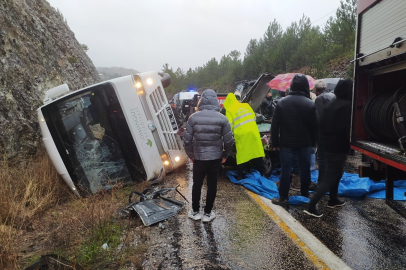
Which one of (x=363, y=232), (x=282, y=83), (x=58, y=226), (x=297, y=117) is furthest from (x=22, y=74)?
(x=363, y=232)

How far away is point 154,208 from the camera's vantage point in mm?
3938

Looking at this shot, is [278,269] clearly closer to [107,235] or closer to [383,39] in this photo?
[107,235]

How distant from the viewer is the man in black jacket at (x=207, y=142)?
360cm

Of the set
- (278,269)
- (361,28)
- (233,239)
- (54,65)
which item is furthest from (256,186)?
(54,65)

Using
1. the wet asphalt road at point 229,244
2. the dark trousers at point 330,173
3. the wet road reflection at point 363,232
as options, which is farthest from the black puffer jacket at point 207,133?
the wet road reflection at point 363,232

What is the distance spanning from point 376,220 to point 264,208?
1.39 meters

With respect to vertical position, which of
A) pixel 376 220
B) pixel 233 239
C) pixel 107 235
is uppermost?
pixel 107 235

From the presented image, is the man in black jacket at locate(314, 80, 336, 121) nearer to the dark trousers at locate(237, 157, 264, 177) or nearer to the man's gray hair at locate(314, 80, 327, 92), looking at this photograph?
the man's gray hair at locate(314, 80, 327, 92)

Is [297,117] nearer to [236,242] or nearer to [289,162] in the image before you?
[289,162]

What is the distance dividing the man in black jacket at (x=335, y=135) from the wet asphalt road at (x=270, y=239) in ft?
1.61

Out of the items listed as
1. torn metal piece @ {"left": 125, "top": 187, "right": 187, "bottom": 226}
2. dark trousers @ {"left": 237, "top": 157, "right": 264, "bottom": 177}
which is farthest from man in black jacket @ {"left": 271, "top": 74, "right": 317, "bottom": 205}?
torn metal piece @ {"left": 125, "top": 187, "right": 187, "bottom": 226}

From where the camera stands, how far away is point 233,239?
3.19 metres

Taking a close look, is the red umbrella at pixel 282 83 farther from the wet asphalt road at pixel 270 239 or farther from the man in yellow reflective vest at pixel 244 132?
the wet asphalt road at pixel 270 239

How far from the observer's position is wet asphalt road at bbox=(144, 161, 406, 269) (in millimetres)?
2691
